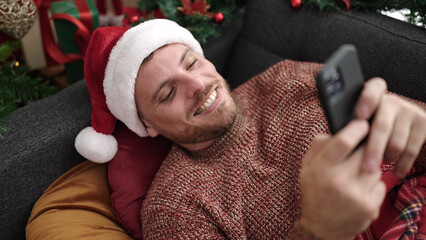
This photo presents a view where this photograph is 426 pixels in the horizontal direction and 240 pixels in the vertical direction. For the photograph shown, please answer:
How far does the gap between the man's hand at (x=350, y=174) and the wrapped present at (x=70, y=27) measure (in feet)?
3.79

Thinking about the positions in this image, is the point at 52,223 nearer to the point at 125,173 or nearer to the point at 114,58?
the point at 125,173

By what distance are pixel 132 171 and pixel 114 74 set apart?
330 mm

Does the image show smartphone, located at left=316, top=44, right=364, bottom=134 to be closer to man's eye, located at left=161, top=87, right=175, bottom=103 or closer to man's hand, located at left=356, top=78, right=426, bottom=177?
A: man's hand, located at left=356, top=78, right=426, bottom=177

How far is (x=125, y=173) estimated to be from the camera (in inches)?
44.8

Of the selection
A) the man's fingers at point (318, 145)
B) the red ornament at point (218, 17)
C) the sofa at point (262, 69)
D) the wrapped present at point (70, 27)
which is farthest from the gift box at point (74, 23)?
the man's fingers at point (318, 145)

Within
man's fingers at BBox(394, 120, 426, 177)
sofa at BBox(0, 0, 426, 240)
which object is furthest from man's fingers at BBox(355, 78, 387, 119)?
sofa at BBox(0, 0, 426, 240)

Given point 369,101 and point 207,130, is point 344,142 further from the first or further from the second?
point 207,130

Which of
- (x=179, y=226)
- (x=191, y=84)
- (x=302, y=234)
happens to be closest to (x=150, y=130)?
(x=191, y=84)

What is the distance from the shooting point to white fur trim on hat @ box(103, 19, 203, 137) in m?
1.00

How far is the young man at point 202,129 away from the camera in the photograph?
92 centimetres

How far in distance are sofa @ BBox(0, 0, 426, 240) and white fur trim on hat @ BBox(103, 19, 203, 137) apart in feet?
0.55

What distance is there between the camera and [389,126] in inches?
20.9

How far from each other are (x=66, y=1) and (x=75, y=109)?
2.05 feet

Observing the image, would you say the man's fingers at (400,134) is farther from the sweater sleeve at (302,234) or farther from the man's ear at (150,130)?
the man's ear at (150,130)
